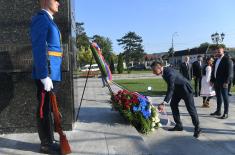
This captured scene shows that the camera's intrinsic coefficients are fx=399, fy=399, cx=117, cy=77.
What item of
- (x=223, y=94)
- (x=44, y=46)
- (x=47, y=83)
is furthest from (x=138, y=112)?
(x=223, y=94)

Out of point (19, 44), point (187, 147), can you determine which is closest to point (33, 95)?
point (19, 44)

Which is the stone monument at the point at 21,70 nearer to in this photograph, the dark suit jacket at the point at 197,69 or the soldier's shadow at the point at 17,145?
the soldier's shadow at the point at 17,145

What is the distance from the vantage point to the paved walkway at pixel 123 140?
17.7ft

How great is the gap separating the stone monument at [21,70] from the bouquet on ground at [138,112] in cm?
137

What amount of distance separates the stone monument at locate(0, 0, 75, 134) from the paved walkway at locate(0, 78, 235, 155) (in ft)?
0.86

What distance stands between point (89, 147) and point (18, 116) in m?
1.44

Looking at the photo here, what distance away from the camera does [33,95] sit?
6270 millimetres

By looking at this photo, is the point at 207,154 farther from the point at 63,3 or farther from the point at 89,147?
the point at 63,3

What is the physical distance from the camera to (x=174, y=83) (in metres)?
7.43

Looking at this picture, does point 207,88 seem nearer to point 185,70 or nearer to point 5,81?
point 185,70

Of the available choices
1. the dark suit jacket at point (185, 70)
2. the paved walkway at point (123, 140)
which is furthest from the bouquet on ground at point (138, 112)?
the dark suit jacket at point (185, 70)

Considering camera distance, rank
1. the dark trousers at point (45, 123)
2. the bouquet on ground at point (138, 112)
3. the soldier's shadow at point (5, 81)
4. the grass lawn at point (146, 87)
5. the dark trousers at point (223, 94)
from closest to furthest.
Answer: the dark trousers at point (45, 123) → the soldier's shadow at point (5, 81) → the bouquet on ground at point (138, 112) → the dark trousers at point (223, 94) → the grass lawn at point (146, 87)

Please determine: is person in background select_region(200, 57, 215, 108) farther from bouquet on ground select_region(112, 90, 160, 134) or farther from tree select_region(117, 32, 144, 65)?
tree select_region(117, 32, 144, 65)

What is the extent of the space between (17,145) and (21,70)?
1200mm
